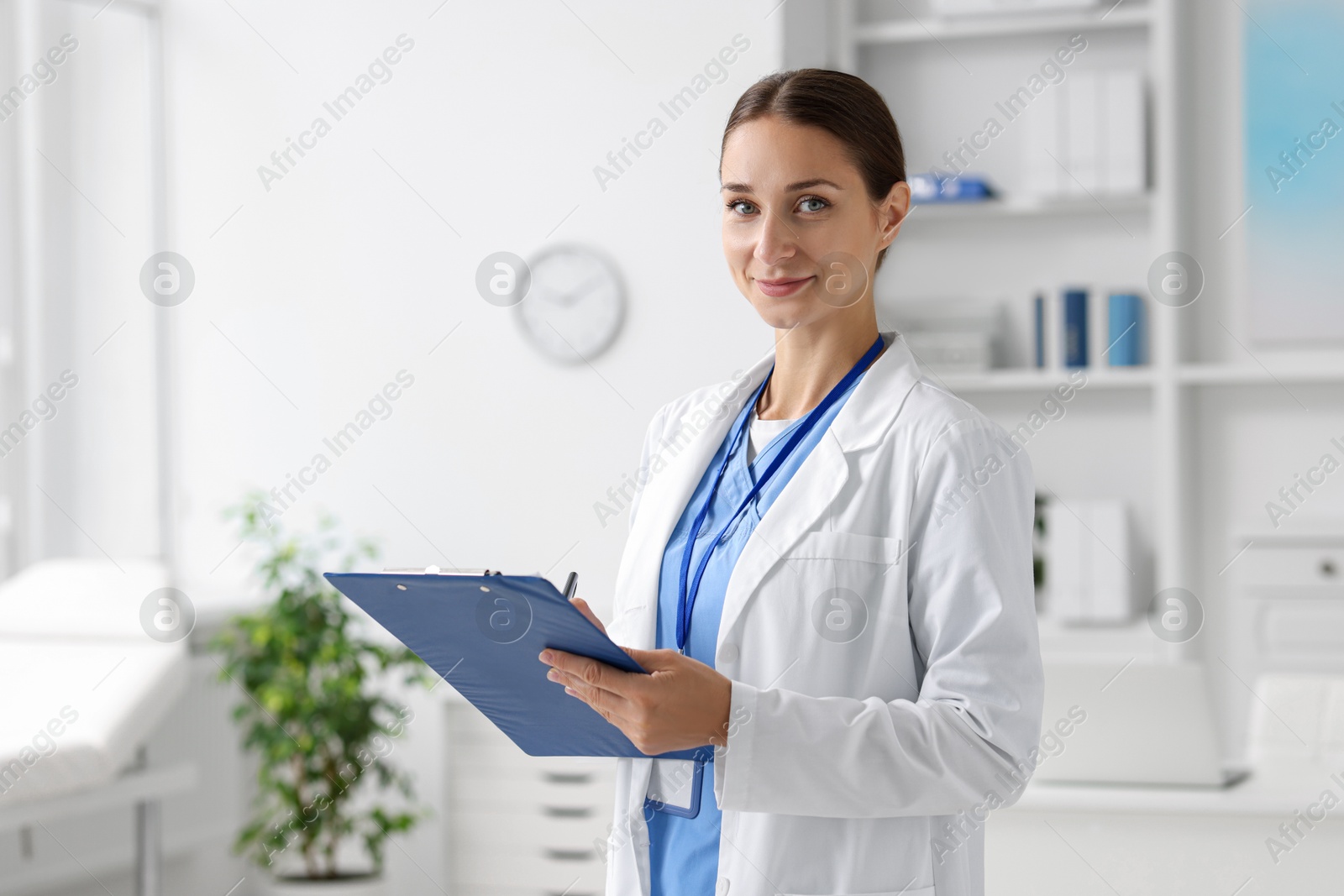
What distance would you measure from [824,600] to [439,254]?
2948mm

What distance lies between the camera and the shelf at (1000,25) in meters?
3.68

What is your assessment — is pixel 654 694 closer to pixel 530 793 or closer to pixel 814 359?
pixel 814 359

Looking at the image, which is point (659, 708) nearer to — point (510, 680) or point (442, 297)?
point (510, 680)

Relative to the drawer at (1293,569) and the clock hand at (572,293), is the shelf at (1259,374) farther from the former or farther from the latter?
the clock hand at (572,293)

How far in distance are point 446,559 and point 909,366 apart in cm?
276

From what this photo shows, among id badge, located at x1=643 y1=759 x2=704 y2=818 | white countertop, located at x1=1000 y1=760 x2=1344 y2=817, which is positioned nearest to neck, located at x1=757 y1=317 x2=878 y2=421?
id badge, located at x1=643 y1=759 x2=704 y2=818

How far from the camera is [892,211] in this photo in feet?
4.22

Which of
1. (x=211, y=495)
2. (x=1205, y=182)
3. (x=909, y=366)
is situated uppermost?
(x=1205, y=182)

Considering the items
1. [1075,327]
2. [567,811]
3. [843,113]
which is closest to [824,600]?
[843,113]

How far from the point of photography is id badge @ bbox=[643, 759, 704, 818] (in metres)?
1.23

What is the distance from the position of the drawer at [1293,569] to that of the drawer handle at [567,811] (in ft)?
6.38

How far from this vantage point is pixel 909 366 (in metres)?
1.28

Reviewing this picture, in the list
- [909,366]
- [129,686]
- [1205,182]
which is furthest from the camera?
[1205,182]

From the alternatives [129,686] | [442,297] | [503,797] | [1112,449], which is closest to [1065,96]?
[1112,449]
